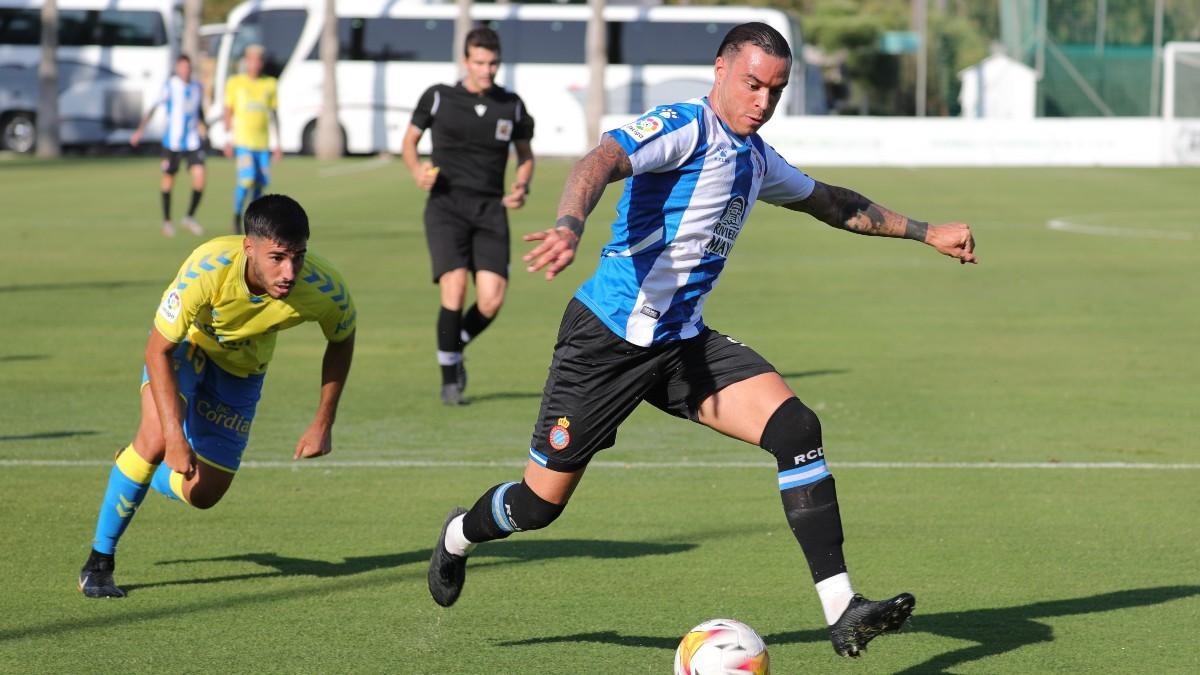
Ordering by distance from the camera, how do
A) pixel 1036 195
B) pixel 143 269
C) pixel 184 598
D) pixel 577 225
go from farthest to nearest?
pixel 1036 195 → pixel 143 269 → pixel 184 598 → pixel 577 225

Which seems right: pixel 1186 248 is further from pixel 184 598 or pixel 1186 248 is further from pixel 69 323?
pixel 184 598

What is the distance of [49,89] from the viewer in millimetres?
44844

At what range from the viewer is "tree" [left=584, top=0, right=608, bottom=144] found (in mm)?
45719

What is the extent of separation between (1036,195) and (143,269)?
18081 mm

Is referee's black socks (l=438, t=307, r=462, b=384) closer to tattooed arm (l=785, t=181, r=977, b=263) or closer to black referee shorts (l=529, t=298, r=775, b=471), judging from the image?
tattooed arm (l=785, t=181, r=977, b=263)

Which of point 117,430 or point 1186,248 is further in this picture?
point 1186,248

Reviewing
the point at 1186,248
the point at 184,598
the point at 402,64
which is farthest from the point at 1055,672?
the point at 402,64

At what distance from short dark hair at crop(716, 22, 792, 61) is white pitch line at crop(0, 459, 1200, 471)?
3.87 m

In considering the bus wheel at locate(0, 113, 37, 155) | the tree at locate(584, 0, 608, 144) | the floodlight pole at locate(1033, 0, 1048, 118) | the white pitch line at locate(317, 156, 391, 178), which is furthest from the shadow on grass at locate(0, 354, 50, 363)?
the floodlight pole at locate(1033, 0, 1048, 118)

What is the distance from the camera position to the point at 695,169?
17.7 ft

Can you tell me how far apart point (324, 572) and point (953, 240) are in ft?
9.32

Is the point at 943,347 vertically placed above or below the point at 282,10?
below

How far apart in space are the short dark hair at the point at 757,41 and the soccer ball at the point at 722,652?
1823 millimetres

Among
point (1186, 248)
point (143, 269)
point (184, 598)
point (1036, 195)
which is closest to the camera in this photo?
point (184, 598)
